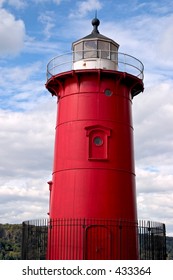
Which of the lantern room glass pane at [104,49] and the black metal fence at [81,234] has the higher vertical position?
the lantern room glass pane at [104,49]

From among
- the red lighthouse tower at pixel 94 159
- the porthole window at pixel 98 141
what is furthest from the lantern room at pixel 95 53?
the porthole window at pixel 98 141

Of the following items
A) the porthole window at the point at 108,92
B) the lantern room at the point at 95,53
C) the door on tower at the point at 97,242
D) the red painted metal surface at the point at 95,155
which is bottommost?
the door on tower at the point at 97,242

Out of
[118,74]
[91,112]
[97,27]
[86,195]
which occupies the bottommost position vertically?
[86,195]

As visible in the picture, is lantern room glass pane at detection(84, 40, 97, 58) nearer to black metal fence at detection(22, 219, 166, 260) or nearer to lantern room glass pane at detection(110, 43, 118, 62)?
lantern room glass pane at detection(110, 43, 118, 62)

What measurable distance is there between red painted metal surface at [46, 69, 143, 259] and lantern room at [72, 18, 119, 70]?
51 cm

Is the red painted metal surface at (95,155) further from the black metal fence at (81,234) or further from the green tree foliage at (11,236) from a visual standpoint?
the green tree foliage at (11,236)

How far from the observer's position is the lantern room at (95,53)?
18875 mm

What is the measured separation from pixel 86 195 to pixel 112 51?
6.19 metres

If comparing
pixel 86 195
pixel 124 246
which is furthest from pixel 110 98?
pixel 124 246

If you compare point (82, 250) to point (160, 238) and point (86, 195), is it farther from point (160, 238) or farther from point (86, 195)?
point (160, 238)

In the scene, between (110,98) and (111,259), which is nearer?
(111,259)
